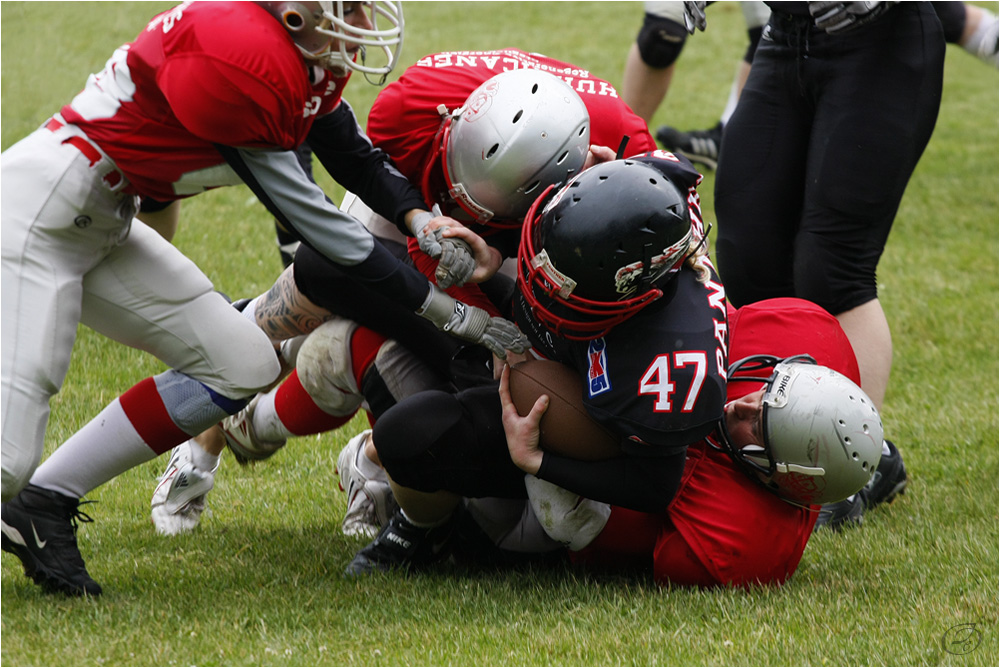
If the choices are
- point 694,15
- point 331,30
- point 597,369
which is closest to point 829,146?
Answer: point 694,15

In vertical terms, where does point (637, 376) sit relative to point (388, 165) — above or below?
below

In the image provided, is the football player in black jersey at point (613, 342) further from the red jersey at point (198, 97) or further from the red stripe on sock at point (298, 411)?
the red jersey at point (198, 97)

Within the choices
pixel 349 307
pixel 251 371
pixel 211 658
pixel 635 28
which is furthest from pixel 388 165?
pixel 635 28

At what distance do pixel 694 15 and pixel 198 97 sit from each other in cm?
178

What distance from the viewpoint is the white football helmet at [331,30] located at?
8.93ft

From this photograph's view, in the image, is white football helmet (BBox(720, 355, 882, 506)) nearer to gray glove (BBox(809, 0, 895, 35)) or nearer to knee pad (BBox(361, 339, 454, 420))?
knee pad (BBox(361, 339, 454, 420))

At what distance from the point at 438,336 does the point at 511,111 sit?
72 cm

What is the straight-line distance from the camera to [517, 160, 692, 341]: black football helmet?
8.71 ft

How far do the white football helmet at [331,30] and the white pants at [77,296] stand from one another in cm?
58

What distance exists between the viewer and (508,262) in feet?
11.6

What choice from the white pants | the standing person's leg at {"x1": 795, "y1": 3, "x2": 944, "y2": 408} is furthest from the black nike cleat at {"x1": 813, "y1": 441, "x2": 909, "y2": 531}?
the white pants

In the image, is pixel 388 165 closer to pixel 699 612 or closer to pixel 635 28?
pixel 699 612

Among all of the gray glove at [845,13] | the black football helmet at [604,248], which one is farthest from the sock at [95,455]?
the gray glove at [845,13]

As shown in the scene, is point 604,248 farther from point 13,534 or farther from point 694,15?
point 13,534
